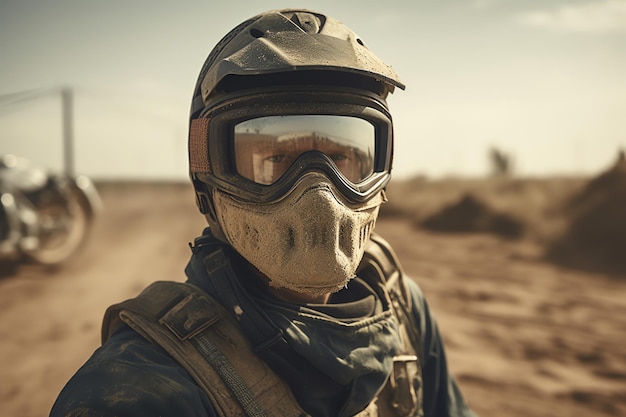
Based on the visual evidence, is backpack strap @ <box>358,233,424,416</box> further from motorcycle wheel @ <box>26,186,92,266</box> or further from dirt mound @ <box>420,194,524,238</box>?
dirt mound @ <box>420,194,524,238</box>

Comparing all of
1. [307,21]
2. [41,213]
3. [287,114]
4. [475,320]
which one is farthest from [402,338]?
[41,213]

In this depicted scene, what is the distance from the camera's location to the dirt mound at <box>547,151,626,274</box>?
970cm

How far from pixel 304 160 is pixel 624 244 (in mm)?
10451

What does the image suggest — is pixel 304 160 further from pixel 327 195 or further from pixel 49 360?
pixel 49 360

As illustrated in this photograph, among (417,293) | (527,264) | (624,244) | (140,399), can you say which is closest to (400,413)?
(417,293)

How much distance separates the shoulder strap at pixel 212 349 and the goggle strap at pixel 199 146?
413 millimetres

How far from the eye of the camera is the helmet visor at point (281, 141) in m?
1.51

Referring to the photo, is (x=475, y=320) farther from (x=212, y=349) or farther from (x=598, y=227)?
(x=598, y=227)

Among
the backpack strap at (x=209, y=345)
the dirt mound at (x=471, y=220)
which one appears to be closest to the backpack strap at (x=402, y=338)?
the backpack strap at (x=209, y=345)

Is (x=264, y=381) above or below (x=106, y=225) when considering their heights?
above

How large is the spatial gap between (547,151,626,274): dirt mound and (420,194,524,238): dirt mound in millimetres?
1405

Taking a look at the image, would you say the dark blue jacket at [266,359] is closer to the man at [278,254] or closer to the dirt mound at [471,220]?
the man at [278,254]

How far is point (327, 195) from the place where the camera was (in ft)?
4.76

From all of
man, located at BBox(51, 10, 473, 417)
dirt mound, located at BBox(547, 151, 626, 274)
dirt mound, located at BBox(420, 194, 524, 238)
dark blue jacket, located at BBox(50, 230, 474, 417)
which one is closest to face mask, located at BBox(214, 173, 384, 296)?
man, located at BBox(51, 10, 473, 417)
